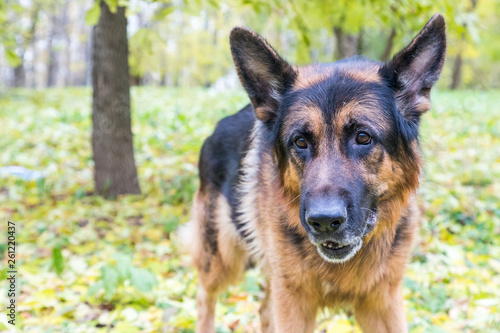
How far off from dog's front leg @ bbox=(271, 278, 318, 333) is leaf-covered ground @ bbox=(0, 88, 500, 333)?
930 millimetres

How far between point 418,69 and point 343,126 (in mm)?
625

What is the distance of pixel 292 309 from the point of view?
8.89 ft

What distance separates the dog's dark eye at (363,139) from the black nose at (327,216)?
49 centimetres

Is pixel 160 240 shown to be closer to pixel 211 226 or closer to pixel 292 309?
pixel 211 226

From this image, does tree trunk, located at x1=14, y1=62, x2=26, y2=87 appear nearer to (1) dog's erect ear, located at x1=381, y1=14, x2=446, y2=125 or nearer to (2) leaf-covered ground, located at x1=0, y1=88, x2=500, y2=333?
(2) leaf-covered ground, located at x1=0, y1=88, x2=500, y2=333

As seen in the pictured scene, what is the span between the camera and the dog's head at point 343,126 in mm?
2258

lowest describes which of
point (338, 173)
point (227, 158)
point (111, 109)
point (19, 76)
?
point (338, 173)

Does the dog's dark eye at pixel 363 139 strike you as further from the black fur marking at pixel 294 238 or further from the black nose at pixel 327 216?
the black fur marking at pixel 294 238

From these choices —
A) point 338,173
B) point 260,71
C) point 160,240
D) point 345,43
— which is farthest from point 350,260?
point 345,43

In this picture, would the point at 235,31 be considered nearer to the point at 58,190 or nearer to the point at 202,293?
the point at 202,293

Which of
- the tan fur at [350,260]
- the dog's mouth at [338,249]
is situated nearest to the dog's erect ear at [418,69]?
the tan fur at [350,260]

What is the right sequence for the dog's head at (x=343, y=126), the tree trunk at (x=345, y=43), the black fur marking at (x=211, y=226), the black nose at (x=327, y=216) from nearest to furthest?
the black nose at (x=327, y=216) → the dog's head at (x=343, y=126) → the black fur marking at (x=211, y=226) → the tree trunk at (x=345, y=43)

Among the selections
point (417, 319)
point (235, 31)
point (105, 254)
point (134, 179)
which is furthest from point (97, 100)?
point (417, 319)

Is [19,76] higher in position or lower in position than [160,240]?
higher
